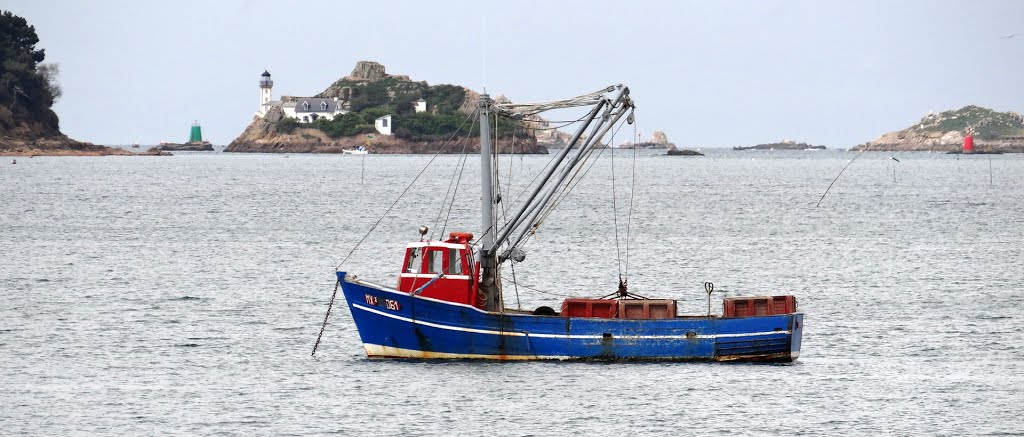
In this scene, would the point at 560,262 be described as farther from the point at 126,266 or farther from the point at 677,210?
the point at 677,210

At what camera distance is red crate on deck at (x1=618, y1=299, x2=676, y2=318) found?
140ft

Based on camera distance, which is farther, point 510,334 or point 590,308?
point 590,308

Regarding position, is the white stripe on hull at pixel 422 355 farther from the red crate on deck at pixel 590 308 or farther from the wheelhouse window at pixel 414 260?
the wheelhouse window at pixel 414 260

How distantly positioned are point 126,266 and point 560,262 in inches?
887

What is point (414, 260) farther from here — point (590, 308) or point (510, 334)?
point (590, 308)

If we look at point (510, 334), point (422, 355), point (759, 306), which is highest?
point (759, 306)

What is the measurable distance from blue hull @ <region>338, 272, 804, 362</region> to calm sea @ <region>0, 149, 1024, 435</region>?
1.81 feet

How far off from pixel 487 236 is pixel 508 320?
303 cm

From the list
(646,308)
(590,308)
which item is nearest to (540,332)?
(590,308)

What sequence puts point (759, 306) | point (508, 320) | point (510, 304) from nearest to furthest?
point (508, 320) < point (759, 306) < point (510, 304)

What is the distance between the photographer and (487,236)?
43.5 meters

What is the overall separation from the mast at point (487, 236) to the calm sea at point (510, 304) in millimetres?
2638

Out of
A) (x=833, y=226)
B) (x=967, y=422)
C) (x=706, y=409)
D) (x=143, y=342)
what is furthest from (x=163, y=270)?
(x=833, y=226)

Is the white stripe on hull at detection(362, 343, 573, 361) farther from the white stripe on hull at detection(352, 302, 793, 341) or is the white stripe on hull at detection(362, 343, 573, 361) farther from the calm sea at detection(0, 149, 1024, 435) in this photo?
the white stripe on hull at detection(352, 302, 793, 341)
